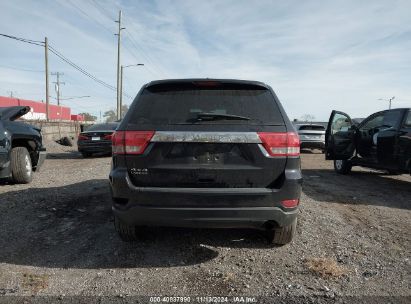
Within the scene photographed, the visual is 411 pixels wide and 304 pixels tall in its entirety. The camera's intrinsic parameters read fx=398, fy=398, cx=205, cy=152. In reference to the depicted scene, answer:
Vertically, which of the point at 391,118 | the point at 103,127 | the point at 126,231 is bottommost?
the point at 126,231

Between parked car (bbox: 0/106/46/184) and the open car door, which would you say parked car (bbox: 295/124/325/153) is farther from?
parked car (bbox: 0/106/46/184)

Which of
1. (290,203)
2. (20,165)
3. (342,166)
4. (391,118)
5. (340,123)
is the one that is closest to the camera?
(290,203)

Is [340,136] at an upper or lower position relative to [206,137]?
lower

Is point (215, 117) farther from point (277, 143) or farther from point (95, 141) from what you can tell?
point (95, 141)

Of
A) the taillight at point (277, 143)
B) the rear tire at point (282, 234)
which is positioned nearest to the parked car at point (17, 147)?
the rear tire at point (282, 234)

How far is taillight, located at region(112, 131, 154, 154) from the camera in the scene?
12.0ft

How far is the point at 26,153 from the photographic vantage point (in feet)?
27.0

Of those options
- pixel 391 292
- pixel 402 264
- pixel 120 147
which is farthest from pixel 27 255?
pixel 402 264

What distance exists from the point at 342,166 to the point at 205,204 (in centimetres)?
783

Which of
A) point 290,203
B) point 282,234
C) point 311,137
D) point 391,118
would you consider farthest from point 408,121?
point 311,137

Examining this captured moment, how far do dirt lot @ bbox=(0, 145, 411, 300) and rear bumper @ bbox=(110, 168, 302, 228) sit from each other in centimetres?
52

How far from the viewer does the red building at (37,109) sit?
4931 cm

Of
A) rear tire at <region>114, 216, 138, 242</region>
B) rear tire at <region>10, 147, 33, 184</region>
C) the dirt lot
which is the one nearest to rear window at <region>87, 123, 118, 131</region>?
rear tire at <region>10, 147, 33, 184</region>

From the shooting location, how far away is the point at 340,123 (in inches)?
402
